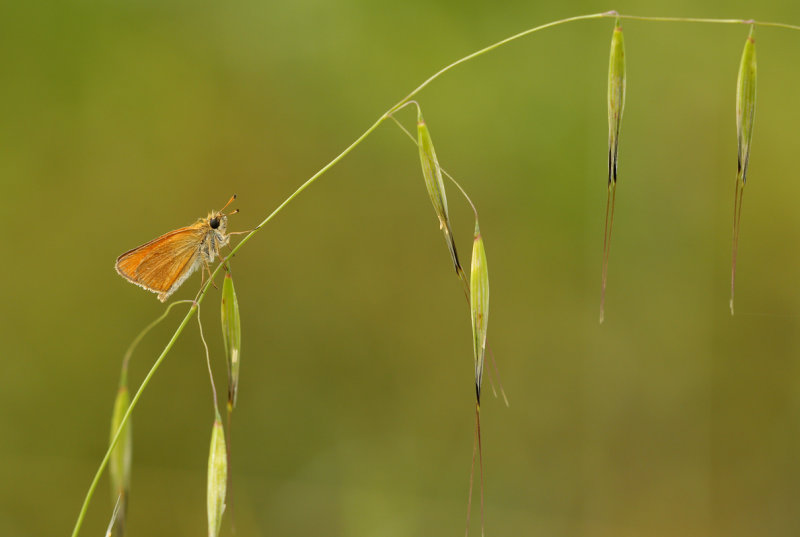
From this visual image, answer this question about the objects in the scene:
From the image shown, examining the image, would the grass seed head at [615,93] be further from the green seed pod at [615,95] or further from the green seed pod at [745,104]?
the green seed pod at [745,104]

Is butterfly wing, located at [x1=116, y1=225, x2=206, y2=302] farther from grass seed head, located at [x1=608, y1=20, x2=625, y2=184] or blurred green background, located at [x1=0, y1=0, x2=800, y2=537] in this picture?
blurred green background, located at [x1=0, y1=0, x2=800, y2=537]

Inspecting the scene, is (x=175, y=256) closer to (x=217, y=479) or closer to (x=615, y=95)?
(x=217, y=479)

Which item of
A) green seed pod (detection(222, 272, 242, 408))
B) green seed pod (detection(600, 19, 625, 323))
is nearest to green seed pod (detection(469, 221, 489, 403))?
green seed pod (detection(600, 19, 625, 323))

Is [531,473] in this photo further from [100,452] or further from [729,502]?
[100,452]

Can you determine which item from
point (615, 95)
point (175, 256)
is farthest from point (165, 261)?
point (615, 95)

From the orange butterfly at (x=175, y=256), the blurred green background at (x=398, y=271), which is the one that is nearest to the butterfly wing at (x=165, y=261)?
the orange butterfly at (x=175, y=256)

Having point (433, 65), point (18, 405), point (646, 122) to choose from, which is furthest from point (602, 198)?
point (18, 405)

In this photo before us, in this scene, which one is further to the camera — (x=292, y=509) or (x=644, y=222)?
(x=644, y=222)
